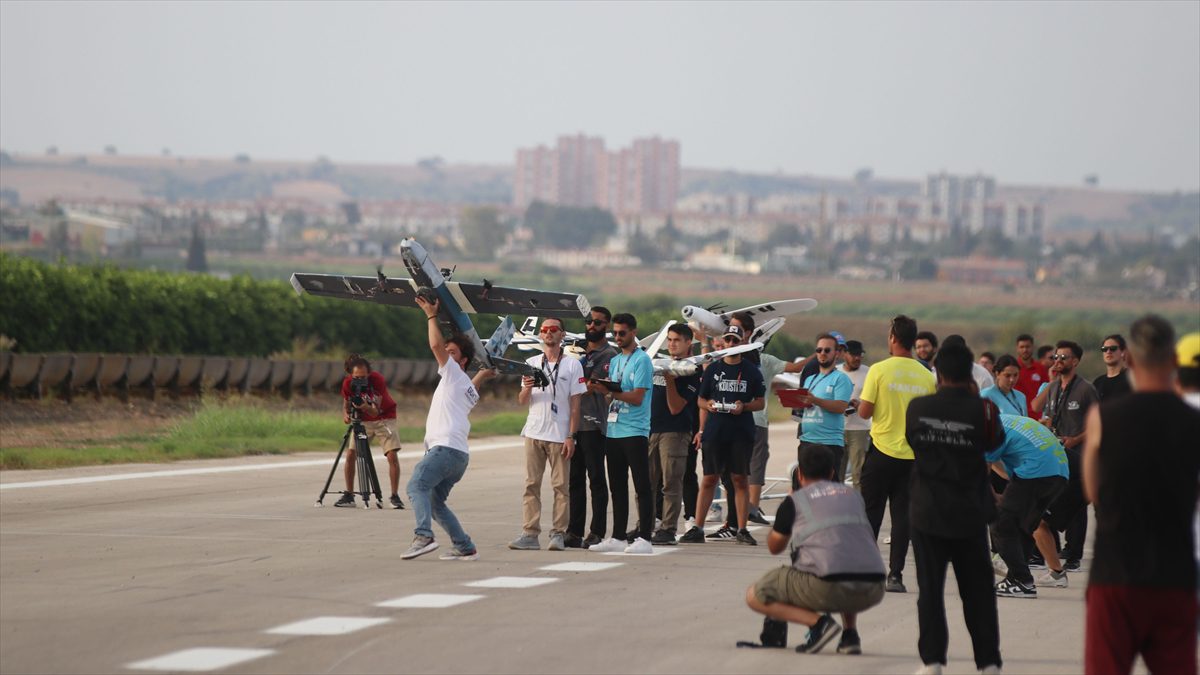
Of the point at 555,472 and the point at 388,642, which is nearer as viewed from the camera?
the point at 388,642

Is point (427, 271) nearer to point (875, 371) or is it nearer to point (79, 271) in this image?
point (875, 371)

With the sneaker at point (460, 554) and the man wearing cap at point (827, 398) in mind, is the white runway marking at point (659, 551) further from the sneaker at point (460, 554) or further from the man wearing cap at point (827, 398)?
the man wearing cap at point (827, 398)

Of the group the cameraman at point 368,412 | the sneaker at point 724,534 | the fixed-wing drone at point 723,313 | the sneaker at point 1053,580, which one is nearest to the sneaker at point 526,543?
the sneaker at point 724,534

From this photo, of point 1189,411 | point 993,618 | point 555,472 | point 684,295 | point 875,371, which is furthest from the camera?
point 684,295

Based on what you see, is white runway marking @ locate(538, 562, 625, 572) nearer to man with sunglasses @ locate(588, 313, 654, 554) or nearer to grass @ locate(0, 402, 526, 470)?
man with sunglasses @ locate(588, 313, 654, 554)

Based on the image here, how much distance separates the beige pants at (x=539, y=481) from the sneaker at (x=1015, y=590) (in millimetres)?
3953

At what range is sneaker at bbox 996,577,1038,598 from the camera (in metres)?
13.1

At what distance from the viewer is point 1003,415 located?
527 inches

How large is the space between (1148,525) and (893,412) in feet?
18.3

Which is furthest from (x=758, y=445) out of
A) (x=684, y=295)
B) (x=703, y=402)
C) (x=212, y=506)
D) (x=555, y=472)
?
(x=684, y=295)

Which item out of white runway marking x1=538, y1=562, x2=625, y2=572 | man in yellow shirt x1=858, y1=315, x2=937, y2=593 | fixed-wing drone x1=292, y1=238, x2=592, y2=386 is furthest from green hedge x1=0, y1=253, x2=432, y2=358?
man in yellow shirt x1=858, y1=315, x2=937, y2=593

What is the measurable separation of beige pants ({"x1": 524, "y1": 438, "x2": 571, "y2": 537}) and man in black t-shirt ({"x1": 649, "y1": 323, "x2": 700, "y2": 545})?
1.06m

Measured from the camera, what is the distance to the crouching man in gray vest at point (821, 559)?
9859 millimetres

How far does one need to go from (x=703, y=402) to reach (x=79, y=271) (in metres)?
25.8
